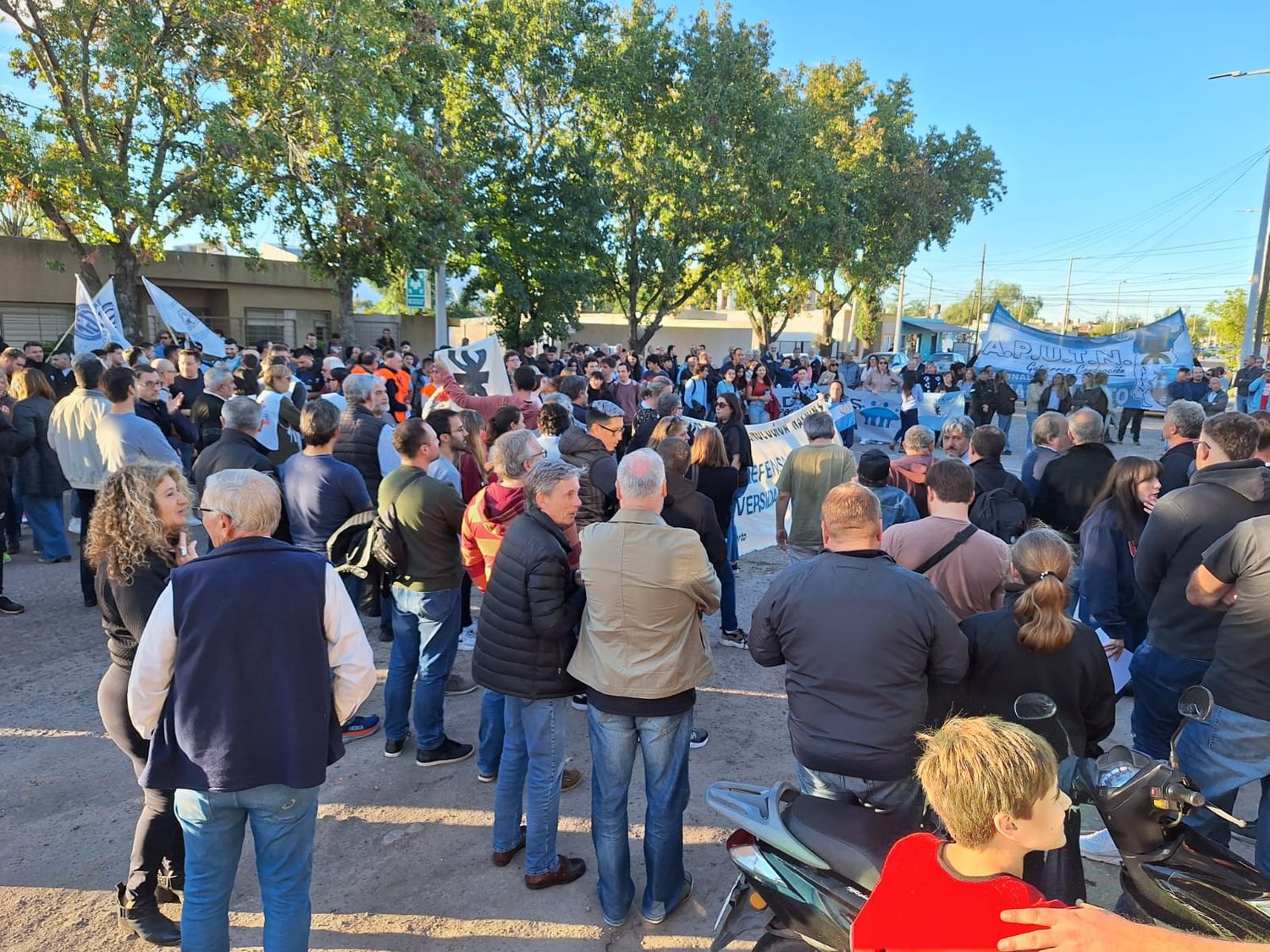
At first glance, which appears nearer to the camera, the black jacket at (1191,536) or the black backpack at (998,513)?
the black jacket at (1191,536)

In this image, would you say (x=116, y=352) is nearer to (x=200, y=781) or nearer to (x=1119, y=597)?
(x=200, y=781)

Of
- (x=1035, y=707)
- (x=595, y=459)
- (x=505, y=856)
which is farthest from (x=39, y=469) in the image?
(x=1035, y=707)

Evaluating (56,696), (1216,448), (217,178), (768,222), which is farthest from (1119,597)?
(768,222)

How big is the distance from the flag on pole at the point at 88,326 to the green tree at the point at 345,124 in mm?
5710

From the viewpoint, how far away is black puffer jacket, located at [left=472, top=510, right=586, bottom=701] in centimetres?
317

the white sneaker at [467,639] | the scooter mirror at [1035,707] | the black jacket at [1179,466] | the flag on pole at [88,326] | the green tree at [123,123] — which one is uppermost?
the green tree at [123,123]

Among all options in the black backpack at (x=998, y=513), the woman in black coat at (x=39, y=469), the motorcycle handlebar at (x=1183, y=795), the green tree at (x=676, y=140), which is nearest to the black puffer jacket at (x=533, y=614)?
the motorcycle handlebar at (x=1183, y=795)

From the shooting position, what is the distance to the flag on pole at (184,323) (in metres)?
11.3

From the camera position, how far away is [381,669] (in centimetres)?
552

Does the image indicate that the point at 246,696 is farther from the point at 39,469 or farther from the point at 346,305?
the point at 346,305

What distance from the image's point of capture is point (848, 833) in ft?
7.82

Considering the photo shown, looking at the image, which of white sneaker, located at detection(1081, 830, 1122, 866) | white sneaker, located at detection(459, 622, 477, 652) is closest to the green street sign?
white sneaker, located at detection(459, 622, 477, 652)

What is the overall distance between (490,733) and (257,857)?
5.02 ft

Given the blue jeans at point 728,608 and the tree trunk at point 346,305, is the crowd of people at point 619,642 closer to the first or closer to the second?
the blue jeans at point 728,608
